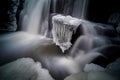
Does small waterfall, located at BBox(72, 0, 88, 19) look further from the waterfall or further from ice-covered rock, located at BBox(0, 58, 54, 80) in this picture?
ice-covered rock, located at BBox(0, 58, 54, 80)

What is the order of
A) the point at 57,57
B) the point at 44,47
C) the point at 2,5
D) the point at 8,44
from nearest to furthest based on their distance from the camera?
1. the point at 57,57
2. the point at 44,47
3. the point at 8,44
4. the point at 2,5

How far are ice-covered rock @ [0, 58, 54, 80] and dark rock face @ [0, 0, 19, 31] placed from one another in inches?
208

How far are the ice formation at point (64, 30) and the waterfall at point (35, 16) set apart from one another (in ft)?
6.81

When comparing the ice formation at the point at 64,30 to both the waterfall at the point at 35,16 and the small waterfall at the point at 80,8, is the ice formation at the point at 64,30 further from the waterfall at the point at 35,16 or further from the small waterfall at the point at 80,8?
the waterfall at the point at 35,16

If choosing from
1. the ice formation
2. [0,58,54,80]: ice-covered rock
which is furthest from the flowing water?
[0,58,54,80]: ice-covered rock

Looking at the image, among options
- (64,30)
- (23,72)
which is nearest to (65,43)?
(64,30)

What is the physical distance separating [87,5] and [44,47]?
3104 millimetres

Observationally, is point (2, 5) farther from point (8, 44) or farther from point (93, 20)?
point (93, 20)

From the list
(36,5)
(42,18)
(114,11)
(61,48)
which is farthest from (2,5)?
(114,11)

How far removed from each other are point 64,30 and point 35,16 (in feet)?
11.9

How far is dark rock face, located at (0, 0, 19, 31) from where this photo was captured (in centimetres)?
916

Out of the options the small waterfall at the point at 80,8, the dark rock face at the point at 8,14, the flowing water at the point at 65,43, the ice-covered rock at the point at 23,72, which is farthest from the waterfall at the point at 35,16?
the ice-covered rock at the point at 23,72

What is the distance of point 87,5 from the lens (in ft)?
23.2

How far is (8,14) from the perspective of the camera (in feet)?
30.8
